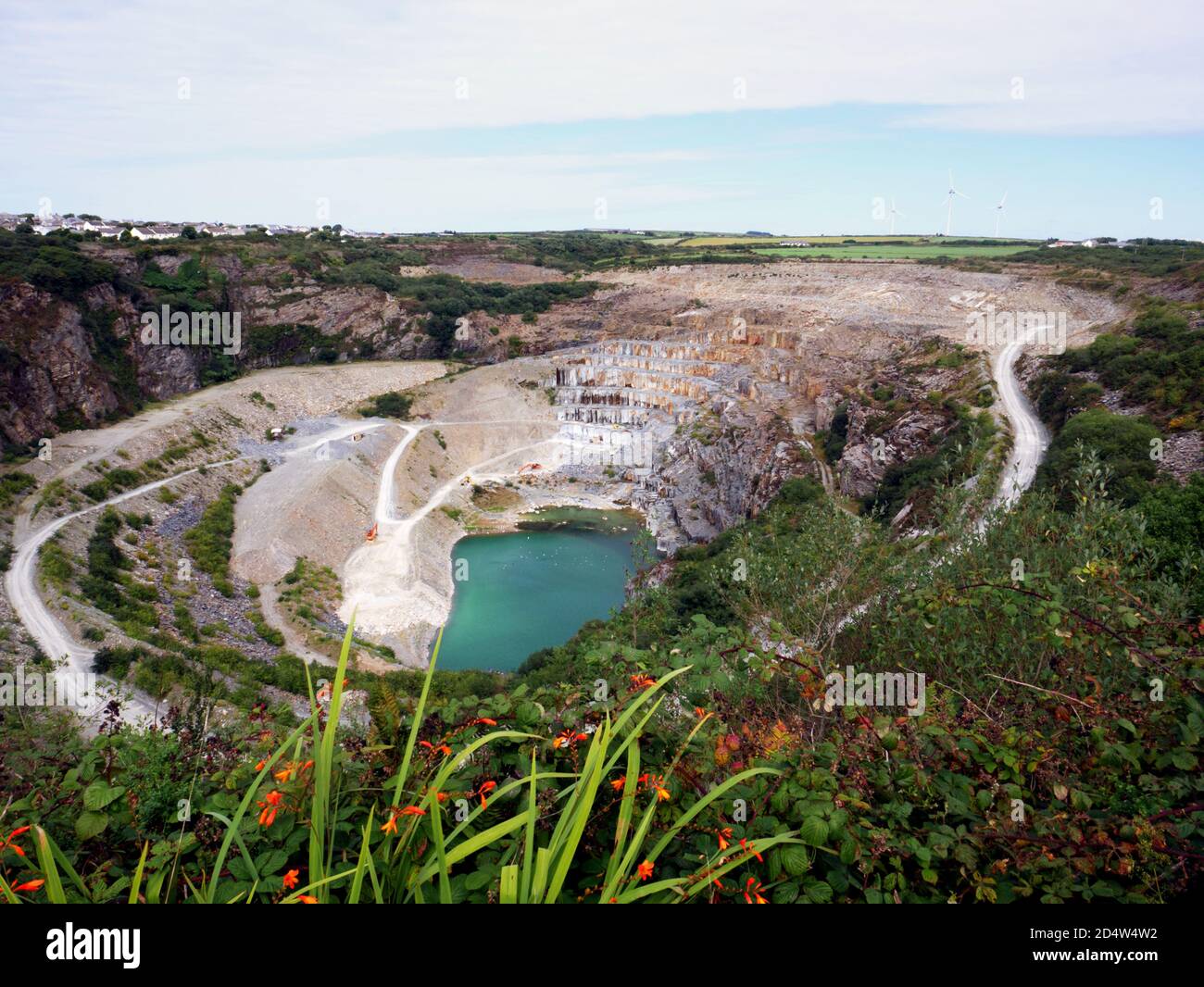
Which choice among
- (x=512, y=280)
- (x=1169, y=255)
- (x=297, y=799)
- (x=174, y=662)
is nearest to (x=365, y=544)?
(x=174, y=662)


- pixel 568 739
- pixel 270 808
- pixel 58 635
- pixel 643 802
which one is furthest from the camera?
pixel 58 635

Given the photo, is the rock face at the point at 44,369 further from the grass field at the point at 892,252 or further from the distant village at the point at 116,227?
the grass field at the point at 892,252

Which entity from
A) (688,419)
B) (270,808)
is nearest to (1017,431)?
(688,419)

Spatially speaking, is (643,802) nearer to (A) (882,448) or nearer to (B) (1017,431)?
(B) (1017,431)

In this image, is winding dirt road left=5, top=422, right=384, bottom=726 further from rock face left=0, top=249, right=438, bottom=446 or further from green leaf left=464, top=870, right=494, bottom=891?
green leaf left=464, top=870, right=494, bottom=891

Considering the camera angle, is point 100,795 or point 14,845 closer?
point 14,845

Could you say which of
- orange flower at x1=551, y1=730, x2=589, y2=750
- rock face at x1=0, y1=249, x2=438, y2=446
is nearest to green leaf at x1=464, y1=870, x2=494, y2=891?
orange flower at x1=551, y1=730, x2=589, y2=750
